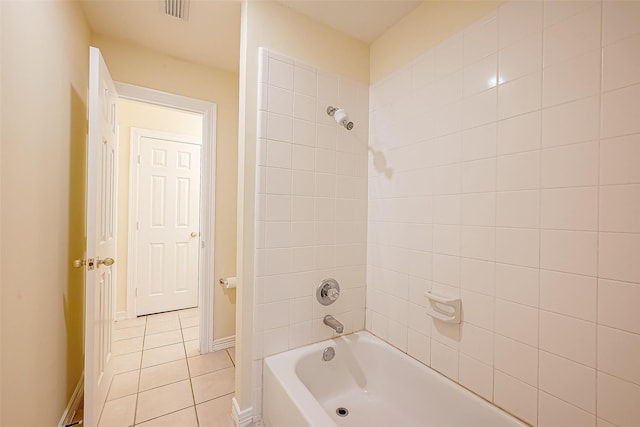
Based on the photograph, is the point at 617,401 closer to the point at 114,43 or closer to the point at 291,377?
the point at 291,377

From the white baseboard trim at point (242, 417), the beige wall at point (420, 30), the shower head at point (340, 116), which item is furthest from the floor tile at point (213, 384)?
the beige wall at point (420, 30)

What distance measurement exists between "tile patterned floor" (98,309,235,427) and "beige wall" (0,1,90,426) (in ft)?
1.03

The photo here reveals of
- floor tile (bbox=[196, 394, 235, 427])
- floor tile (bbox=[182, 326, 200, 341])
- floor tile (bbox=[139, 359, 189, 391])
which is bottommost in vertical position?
floor tile (bbox=[182, 326, 200, 341])

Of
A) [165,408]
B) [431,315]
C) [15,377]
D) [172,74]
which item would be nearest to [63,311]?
[15,377]

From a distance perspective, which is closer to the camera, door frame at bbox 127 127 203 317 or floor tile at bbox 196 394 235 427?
floor tile at bbox 196 394 235 427

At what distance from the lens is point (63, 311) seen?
143 centimetres

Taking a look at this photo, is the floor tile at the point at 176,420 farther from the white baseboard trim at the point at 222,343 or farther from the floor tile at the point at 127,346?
the floor tile at the point at 127,346

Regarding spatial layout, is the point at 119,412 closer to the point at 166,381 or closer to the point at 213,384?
the point at 166,381

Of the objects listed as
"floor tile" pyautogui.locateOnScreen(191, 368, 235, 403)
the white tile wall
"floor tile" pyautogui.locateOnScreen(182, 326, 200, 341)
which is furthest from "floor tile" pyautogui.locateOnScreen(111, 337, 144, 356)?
the white tile wall

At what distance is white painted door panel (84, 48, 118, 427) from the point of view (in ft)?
4.34

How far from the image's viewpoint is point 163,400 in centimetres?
164

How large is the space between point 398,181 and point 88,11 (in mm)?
2173

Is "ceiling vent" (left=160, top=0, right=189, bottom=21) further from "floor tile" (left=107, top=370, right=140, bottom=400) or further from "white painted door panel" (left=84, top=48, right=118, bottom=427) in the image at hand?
"floor tile" (left=107, top=370, right=140, bottom=400)

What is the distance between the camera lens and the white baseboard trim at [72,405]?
1403 millimetres
